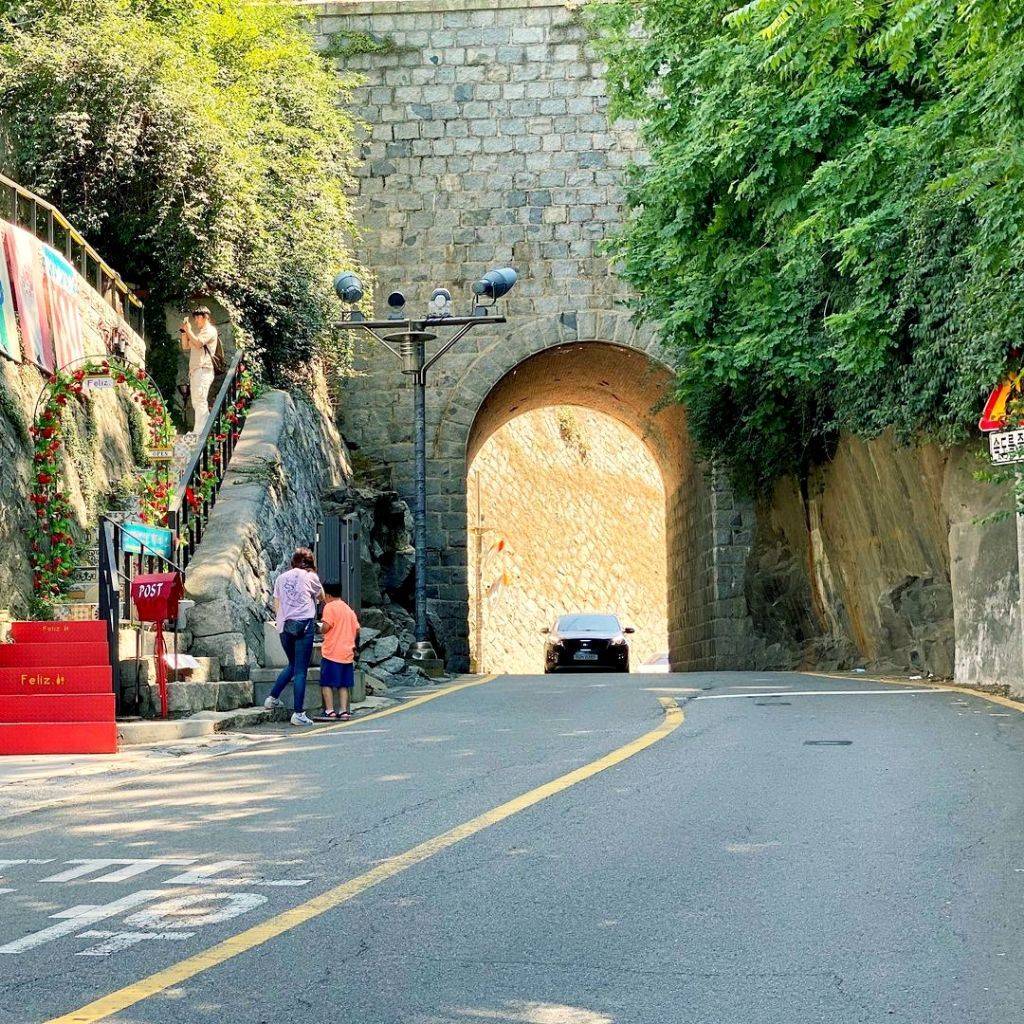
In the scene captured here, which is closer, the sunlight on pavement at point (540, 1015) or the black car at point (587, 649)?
the sunlight on pavement at point (540, 1015)

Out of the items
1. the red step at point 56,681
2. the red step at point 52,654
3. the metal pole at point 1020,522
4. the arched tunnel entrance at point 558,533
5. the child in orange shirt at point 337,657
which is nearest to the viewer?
the red step at point 56,681

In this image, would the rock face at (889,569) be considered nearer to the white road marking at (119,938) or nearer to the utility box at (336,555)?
the utility box at (336,555)

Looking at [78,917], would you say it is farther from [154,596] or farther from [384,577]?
[384,577]

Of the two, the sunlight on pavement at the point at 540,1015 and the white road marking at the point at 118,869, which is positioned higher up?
the white road marking at the point at 118,869

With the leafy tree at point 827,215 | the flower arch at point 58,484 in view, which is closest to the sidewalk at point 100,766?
the flower arch at point 58,484

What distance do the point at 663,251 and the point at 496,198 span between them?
380 inches

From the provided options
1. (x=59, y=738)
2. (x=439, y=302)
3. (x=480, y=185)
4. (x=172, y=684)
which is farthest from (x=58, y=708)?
(x=480, y=185)

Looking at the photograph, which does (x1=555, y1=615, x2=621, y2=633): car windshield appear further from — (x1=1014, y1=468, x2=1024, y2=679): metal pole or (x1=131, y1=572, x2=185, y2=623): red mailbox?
(x1=131, y1=572, x2=185, y2=623): red mailbox

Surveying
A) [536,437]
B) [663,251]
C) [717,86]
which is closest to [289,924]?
[717,86]

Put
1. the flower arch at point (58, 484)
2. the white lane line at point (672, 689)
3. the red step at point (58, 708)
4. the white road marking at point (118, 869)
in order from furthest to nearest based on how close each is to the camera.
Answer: the white lane line at point (672, 689), the flower arch at point (58, 484), the red step at point (58, 708), the white road marking at point (118, 869)

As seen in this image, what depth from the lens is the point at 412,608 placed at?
2700cm

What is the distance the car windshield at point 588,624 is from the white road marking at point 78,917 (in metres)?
24.0

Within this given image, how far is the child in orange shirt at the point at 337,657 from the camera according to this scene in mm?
14422

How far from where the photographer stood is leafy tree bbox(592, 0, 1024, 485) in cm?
1366
